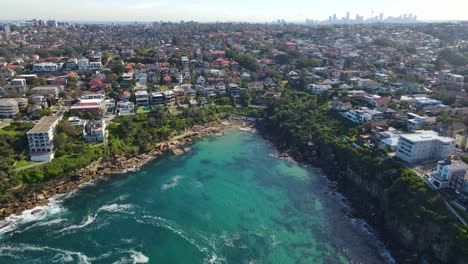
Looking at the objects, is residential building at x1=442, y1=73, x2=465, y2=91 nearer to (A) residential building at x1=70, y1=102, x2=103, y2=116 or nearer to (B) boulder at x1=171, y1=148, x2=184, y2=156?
(B) boulder at x1=171, y1=148, x2=184, y2=156

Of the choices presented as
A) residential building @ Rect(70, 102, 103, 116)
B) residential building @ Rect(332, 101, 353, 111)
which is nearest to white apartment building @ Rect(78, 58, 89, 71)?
residential building @ Rect(70, 102, 103, 116)

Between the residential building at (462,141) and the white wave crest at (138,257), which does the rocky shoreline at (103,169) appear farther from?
the residential building at (462,141)

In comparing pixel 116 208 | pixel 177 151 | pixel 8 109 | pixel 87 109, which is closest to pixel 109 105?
pixel 87 109

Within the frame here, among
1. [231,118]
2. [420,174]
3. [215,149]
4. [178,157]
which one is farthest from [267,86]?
[420,174]

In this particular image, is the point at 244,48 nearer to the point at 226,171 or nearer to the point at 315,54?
the point at 315,54

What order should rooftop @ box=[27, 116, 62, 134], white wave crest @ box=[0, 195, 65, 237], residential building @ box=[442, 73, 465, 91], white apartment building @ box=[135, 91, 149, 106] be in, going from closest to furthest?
1. white wave crest @ box=[0, 195, 65, 237]
2. rooftop @ box=[27, 116, 62, 134]
3. white apartment building @ box=[135, 91, 149, 106]
4. residential building @ box=[442, 73, 465, 91]

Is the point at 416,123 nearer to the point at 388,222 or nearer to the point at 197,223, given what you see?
the point at 388,222
